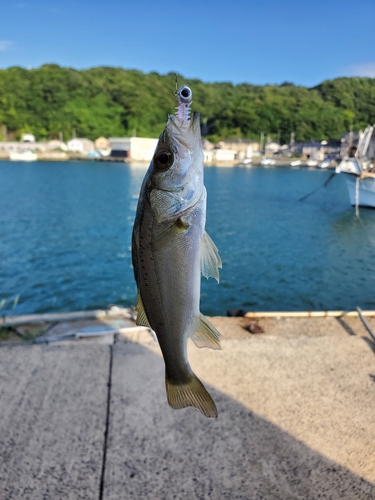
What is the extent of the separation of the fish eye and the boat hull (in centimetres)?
2927

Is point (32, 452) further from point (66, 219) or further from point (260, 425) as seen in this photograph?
point (66, 219)

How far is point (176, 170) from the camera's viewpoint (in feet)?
5.00

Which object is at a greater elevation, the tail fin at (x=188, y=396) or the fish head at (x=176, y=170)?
the fish head at (x=176, y=170)

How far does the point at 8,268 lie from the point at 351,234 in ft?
60.8

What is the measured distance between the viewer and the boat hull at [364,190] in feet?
90.8

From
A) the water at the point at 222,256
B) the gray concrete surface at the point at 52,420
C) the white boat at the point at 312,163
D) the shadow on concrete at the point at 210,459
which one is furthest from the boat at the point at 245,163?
the shadow on concrete at the point at 210,459

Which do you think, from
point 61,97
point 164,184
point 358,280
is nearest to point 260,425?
point 164,184

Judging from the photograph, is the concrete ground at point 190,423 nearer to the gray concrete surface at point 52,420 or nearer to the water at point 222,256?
the gray concrete surface at point 52,420

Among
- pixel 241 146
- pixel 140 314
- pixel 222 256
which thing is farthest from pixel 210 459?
pixel 241 146

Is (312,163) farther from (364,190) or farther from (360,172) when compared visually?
(360,172)

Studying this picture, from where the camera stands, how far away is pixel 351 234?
21.9 metres

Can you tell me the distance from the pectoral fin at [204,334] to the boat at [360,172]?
28.1m

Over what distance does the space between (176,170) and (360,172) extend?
28.8m

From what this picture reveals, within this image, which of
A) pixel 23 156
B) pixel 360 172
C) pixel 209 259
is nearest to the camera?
pixel 209 259
